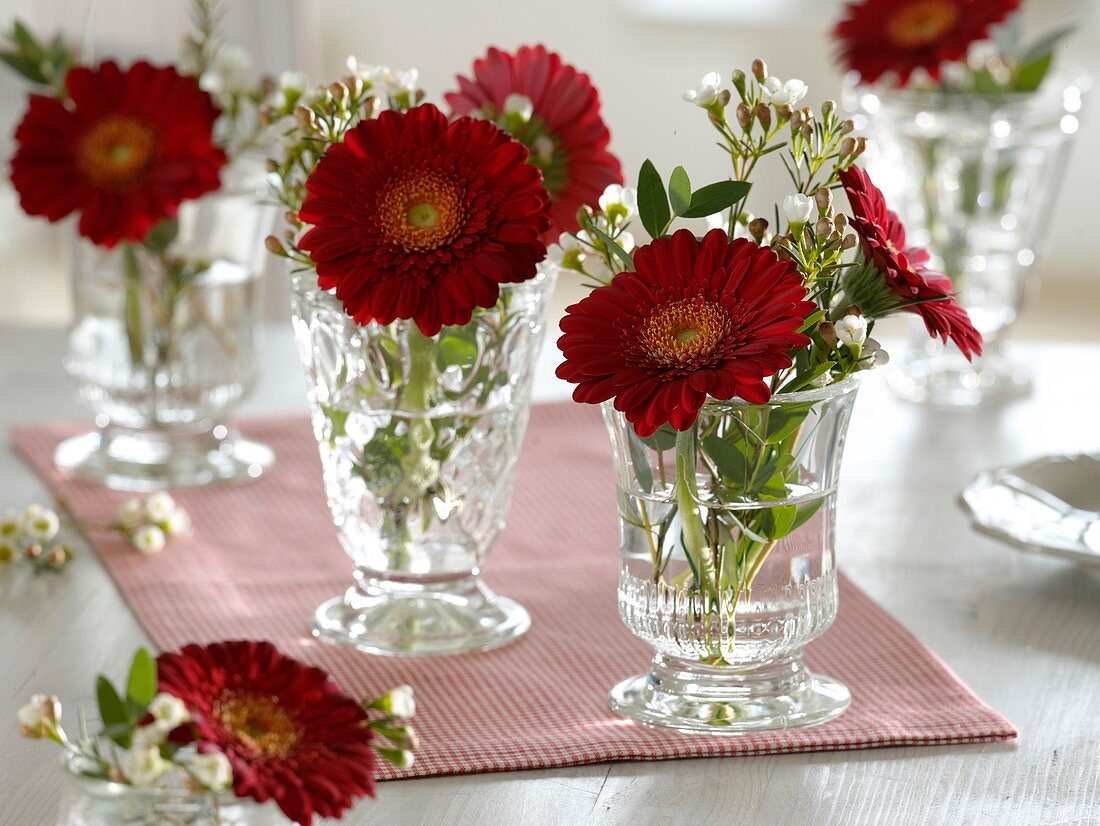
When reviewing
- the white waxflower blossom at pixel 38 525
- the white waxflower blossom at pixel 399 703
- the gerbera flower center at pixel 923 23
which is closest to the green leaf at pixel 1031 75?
the gerbera flower center at pixel 923 23

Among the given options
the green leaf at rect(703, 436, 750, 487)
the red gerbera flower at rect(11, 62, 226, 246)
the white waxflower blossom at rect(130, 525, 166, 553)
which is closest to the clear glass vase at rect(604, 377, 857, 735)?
the green leaf at rect(703, 436, 750, 487)

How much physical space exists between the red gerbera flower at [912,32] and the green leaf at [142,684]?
1013mm

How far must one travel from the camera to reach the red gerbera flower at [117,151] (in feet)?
3.51

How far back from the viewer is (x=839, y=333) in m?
0.69

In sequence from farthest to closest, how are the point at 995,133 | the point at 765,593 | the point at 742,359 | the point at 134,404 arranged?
the point at 995,133 < the point at 134,404 < the point at 765,593 < the point at 742,359

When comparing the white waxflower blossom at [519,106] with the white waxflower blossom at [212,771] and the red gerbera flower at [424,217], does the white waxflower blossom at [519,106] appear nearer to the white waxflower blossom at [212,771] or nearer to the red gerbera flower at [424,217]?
the red gerbera flower at [424,217]

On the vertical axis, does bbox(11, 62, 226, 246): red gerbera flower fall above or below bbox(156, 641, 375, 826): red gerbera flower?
above

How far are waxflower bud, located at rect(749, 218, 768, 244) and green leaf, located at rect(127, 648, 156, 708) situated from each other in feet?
1.04

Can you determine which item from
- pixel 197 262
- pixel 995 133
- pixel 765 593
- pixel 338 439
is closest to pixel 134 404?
pixel 197 262

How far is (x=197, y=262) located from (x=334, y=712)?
684 mm

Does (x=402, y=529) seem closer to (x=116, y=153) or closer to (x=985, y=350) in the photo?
(x=116, y=153)

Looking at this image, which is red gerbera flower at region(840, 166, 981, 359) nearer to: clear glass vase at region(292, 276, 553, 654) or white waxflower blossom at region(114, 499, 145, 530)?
clear glass vase at region(292, 276, 553, 654)

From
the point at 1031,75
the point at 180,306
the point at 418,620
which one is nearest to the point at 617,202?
the point at 418,620

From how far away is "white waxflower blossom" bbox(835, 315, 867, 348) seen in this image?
0.69 meters
